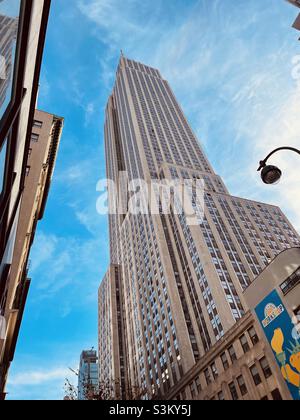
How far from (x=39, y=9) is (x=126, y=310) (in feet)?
325

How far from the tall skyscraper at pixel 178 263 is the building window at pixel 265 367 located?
14.8 m

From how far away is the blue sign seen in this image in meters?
26.8

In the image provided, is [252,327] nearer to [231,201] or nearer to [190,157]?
[231,201]

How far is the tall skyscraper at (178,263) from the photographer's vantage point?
217ft

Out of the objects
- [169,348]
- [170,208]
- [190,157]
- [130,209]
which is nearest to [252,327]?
[169,348]

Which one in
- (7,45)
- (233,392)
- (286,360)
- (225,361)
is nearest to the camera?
(7,45)

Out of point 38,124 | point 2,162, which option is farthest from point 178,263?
point 2,162

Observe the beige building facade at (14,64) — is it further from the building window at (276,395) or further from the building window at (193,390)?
the building window at (193,390)

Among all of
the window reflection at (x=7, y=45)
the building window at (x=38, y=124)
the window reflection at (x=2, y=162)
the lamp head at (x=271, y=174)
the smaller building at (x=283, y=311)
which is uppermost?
the building window at (x=38, y=124)

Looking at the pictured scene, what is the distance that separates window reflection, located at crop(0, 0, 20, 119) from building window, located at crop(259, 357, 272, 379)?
Result: 1490 inches

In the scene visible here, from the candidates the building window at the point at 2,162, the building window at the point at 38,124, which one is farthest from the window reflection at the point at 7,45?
the building window at the point at 38,124

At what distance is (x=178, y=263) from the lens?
82.9 m

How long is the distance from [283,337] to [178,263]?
55.2 m
